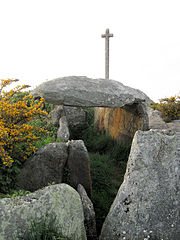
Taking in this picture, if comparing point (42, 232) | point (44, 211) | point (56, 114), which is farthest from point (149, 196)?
point (56, 114)

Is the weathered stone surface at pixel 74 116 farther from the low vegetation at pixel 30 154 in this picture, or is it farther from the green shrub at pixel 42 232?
the green shrub at pixel 42 232

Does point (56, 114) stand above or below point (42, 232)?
above

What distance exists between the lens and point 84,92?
839 cm

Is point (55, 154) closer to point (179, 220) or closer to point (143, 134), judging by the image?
point (143, 134)

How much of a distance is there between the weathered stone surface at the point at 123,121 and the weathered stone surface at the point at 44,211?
6347 mm

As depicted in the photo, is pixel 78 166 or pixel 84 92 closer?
pixel 78 166

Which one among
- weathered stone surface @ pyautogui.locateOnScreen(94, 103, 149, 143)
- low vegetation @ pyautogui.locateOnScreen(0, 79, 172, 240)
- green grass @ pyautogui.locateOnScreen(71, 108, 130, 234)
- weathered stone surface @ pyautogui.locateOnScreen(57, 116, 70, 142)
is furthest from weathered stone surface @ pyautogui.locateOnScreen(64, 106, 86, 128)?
weathered stone surface @ pyautogui.locateOnScreen(57, 116, 70, 142)

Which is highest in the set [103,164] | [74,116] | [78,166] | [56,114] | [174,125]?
[56,114]

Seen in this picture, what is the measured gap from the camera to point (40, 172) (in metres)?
5.95

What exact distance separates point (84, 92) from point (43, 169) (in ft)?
10.8

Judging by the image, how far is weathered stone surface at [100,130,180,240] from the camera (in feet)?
15.2

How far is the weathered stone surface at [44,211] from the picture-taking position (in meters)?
3.48

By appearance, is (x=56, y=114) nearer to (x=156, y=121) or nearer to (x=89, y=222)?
(x=156, y=121)

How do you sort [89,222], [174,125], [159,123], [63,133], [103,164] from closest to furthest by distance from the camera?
1. [89,222]
2. [103,164]
3. [63,133]
4. [174,125]
5. [159,123]
